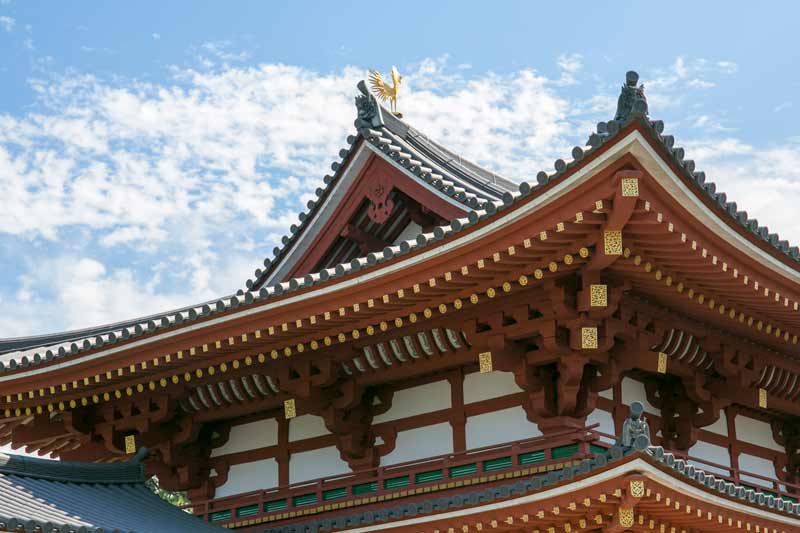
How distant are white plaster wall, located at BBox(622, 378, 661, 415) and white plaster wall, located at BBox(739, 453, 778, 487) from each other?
1.84 metres

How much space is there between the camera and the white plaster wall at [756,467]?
51.9 feet

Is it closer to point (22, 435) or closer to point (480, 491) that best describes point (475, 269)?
point (480, 491)

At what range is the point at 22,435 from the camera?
16922 millimetres

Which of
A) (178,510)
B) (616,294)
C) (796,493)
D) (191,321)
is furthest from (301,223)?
(796,493)

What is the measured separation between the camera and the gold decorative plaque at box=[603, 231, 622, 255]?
464 inches

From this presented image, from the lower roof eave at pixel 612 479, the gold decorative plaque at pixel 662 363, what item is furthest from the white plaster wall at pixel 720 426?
the lower roof eave at pixel 612 479

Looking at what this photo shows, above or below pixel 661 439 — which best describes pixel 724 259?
above

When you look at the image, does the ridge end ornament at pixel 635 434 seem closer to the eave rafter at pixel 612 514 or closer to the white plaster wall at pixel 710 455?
the eave rafter at pixel 612 514

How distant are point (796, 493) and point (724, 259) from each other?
17.6 ft

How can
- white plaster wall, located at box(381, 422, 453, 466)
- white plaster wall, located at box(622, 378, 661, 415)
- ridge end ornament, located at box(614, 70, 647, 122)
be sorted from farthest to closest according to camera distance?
1. white plaster wall, located at box(622, 378, 661, 415)
2. white plaster wall, located at box(381, 422, 453, 466)
3. ridge end ornament, located at box(614, 70, 647, 122)

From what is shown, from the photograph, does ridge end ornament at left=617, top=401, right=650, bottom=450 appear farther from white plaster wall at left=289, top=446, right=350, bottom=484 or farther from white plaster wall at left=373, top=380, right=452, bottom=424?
white plaster wall at left=289, top=446, right=350, bottom=484

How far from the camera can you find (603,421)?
13.8 meters

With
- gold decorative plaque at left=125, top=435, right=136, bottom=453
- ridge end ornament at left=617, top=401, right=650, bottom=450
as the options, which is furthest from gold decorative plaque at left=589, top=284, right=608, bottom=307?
gold decorative plaque at left=125, top=435, right=136, bottom=453

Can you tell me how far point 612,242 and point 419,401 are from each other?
12.5 feet
